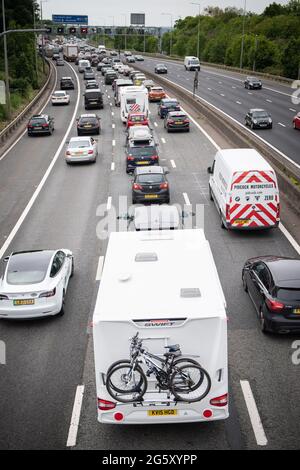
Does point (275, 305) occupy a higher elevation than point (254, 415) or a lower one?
higher

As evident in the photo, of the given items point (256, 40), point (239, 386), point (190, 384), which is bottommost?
point (239, 386)

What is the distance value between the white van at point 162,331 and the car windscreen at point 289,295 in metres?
3.32

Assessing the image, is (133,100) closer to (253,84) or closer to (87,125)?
(87,125)

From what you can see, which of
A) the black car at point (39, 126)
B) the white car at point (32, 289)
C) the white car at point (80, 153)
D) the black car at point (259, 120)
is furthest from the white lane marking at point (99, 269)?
the black car at point (259, 120)

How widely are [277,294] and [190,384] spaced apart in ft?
15.3

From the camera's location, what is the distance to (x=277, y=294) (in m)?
13.0

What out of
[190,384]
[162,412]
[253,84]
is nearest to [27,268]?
[162,412]

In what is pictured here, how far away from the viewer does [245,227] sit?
19.9 m

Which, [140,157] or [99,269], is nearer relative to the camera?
[99,269]

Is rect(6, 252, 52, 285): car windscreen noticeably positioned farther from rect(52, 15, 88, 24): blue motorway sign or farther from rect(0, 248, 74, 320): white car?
rect(52, 15, 88, 24): blue motorway sign

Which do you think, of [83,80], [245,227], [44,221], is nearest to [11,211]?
[44,221]

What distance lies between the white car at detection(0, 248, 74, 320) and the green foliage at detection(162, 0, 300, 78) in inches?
2806

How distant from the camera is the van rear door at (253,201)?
1952 cm

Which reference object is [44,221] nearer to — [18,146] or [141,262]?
[141,262]
